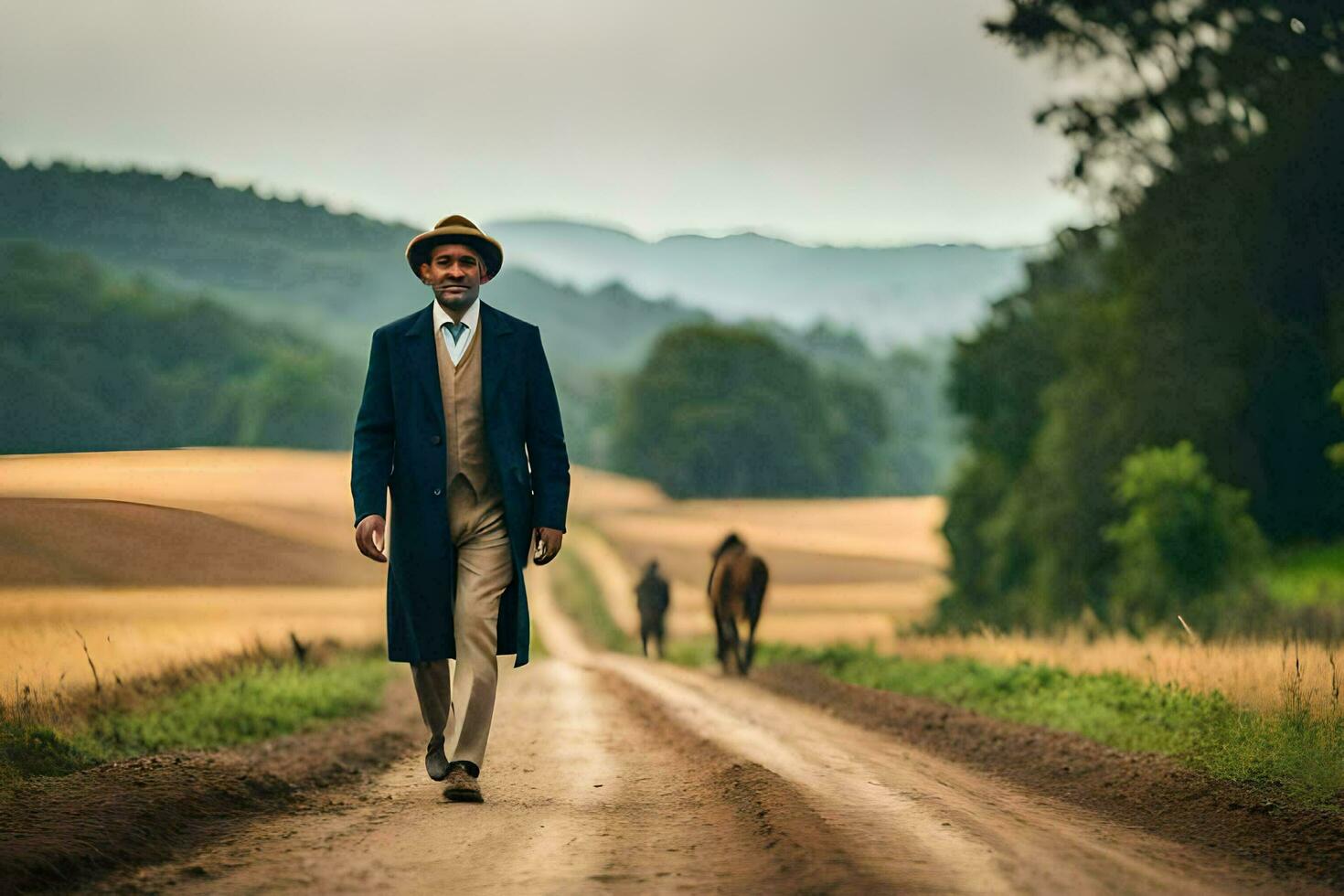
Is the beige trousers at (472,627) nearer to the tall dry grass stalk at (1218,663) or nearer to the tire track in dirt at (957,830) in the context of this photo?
the tire track in dirt at (957,830)

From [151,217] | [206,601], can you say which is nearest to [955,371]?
[151,217]

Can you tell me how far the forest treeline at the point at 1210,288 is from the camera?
92.9 feet

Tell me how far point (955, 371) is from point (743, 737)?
3611 centimetres

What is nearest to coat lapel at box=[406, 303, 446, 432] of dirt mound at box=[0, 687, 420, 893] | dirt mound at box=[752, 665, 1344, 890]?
dirt mound at box=[0, 687, 420, 893]

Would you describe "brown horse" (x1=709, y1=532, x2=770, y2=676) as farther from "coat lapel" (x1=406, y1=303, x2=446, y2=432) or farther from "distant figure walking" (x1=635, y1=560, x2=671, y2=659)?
"coat lapel" (x1=406, y1=303, x2=446, y2=432)

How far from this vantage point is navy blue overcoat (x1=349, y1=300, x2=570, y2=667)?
7.47 meters

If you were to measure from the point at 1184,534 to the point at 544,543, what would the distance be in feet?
82.9

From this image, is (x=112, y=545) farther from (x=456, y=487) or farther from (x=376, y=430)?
(x=456, y=487)

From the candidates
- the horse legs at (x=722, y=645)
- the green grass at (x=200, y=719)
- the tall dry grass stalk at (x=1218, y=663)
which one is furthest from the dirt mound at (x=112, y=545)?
the horse legs at (x=722, y=645)

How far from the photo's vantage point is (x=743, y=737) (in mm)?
10805

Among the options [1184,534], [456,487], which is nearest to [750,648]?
[1184,534]

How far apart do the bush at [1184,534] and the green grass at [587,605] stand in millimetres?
12725

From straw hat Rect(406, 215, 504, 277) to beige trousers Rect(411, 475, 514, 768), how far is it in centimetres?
123

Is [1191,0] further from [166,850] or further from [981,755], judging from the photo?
[166,850]
